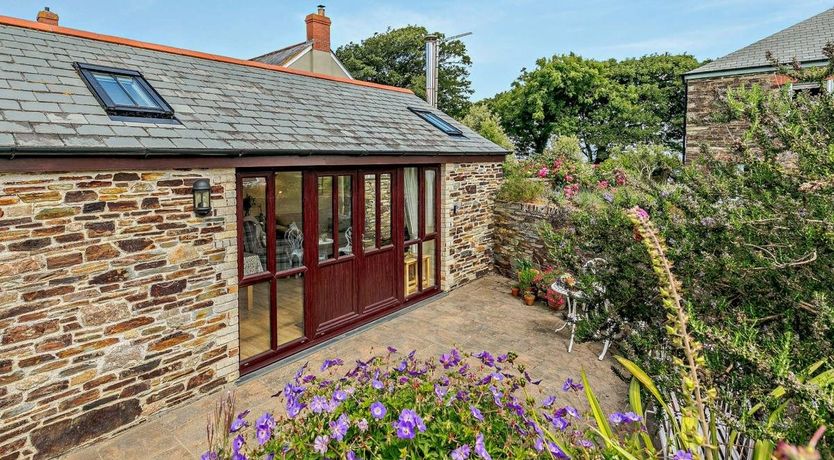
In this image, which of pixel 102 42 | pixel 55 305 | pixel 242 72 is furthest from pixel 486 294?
pixel 102 42

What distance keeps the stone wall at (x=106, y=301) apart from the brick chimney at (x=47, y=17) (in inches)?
308

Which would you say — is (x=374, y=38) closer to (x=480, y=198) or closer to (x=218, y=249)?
(x=480, y=198)

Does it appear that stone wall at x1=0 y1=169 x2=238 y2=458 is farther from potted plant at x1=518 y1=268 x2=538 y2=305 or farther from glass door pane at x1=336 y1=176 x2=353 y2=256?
potted plant at x1=518 y1=268 x2=538 y2=305

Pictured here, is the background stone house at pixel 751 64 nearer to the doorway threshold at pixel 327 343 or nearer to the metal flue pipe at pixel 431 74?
the metal flue pipe at pixel 431 74

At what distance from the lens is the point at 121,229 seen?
15.0ft

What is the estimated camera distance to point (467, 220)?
31.9ft

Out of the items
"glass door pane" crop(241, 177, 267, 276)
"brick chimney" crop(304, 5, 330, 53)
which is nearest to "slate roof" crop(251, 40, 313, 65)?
"brick chimney" crop(304, 5, 330, 53)

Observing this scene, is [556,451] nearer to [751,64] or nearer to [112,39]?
[112,39]

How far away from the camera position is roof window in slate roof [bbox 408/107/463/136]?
985 cm

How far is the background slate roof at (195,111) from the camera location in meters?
4.38

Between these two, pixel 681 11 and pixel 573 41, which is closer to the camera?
pixel 681 11

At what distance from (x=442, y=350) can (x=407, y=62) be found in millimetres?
33130

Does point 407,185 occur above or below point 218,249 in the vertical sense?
above

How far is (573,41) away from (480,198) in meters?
25.8
